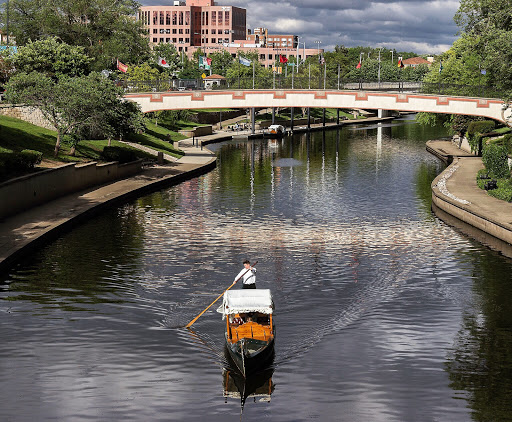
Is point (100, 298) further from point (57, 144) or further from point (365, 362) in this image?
point (57, 144)

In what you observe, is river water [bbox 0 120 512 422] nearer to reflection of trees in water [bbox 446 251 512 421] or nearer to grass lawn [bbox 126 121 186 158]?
reflection of trees in water [bbox 446 251 512 421]

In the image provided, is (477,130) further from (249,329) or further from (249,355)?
(249,355)

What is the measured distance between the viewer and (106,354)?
29266mm

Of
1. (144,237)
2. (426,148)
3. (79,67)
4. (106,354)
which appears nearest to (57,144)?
(144,237)

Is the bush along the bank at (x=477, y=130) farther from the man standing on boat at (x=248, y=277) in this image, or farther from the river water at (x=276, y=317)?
the man standing on boat at (x=248, y=277)

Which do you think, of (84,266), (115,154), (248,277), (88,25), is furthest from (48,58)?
(248,277)

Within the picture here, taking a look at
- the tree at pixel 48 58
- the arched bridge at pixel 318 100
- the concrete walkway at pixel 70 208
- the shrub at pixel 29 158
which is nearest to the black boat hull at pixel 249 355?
the concrete walkway at pixel 70 208

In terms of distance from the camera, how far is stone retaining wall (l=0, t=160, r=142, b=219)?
5011 cm

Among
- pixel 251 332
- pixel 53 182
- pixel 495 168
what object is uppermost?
pixel 495 168

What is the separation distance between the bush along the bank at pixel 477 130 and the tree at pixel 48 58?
47580 millimetres

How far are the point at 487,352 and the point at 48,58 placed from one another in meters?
71.8

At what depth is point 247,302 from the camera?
95.5 ft

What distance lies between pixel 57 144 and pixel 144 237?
19271 millimetres

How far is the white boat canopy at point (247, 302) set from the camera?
28828 millimetres
